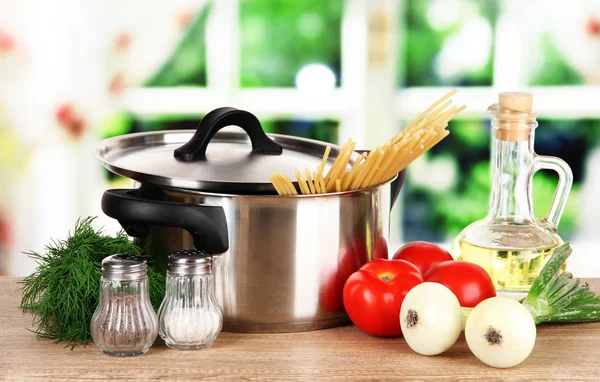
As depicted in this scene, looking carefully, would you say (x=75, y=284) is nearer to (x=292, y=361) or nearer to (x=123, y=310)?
(x=123, y=310)

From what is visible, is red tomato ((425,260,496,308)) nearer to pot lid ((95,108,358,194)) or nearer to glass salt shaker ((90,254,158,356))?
pot lid ((95,108,358,194))

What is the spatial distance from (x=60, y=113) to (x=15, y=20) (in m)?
0.38

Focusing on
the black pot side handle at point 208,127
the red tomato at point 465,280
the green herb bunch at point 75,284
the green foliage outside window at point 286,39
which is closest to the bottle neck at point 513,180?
the red tomato at point 465,280

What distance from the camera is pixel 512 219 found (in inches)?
43.7

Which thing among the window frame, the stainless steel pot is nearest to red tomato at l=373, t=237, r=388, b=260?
the stainless steel pot

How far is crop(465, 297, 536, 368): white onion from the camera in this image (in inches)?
35.9

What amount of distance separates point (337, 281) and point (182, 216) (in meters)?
0.22

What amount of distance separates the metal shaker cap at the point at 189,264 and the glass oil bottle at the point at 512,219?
39cm

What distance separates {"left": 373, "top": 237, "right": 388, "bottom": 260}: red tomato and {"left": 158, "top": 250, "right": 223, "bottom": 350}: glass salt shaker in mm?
249

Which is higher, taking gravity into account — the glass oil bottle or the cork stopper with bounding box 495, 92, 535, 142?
the cork stopper with bounding box 495, 92, 535, 142

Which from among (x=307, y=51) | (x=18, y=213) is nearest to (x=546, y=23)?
(x=307, y=51)

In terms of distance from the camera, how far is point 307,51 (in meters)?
3.16

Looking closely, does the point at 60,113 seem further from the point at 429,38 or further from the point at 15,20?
the point at 429,38

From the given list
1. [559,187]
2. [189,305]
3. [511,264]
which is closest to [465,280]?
[511,264]
